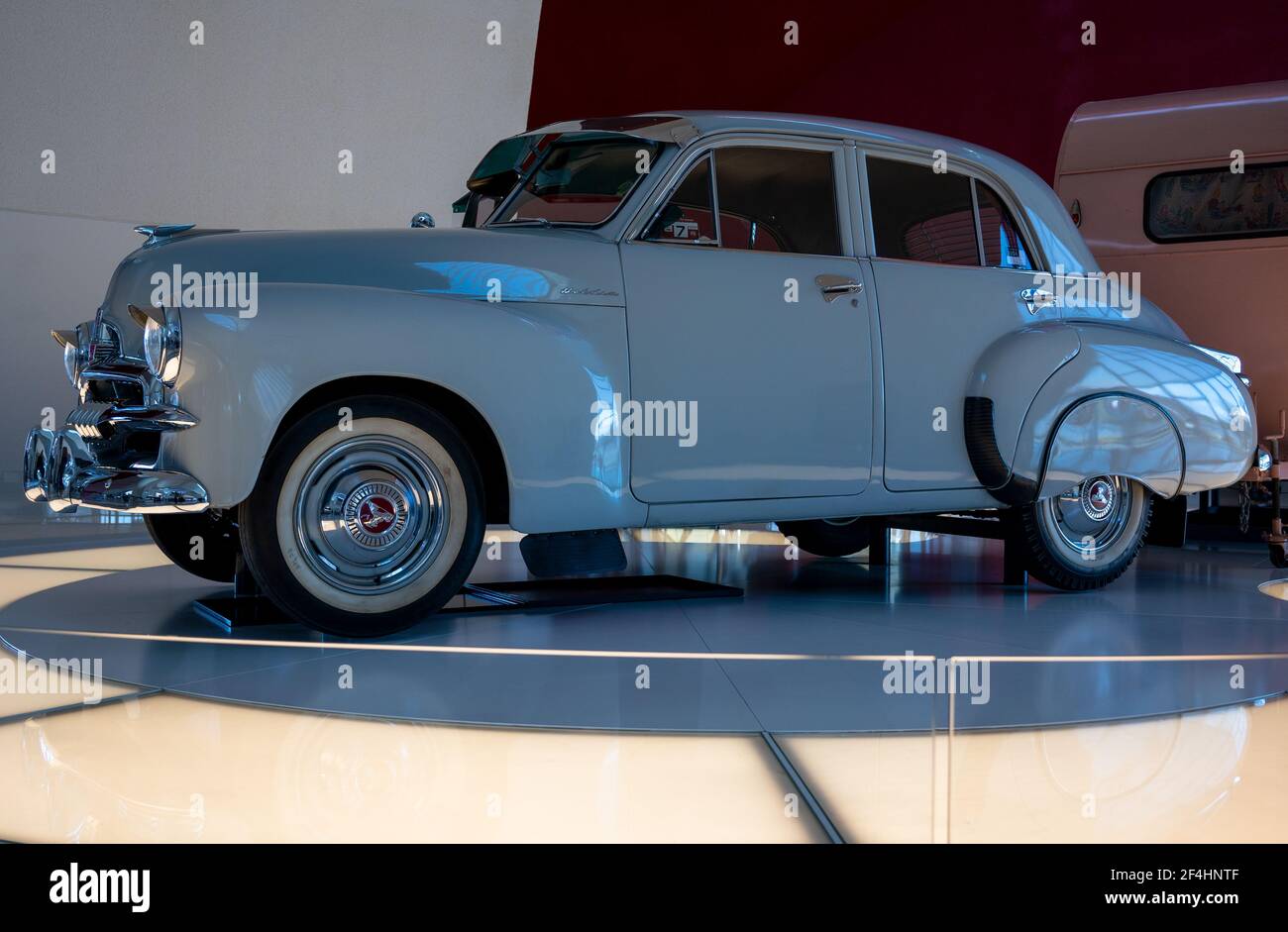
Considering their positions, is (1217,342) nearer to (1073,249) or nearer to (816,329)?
(1073,249)

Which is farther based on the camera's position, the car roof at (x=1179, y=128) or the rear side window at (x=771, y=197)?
the car roof at (x=1179, y=128)

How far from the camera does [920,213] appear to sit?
477 cm

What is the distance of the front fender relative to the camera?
3.39 m

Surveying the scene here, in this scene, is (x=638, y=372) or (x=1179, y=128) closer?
(x=638, y=372)

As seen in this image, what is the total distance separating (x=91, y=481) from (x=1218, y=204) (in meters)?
5.72

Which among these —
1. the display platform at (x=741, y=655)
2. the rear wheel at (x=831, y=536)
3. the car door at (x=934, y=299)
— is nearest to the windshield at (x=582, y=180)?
the car door at (x=934, y=299)

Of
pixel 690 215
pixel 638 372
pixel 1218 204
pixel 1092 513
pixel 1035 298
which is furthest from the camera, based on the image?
pixel 1218 204

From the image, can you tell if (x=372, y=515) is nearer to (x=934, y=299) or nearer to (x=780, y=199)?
(x=780, y=199)

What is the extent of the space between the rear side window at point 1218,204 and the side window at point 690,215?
3.41 m

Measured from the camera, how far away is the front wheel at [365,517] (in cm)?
350

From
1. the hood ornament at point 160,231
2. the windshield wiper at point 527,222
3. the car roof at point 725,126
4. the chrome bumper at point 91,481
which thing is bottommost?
the chrome bumper at point 91,481

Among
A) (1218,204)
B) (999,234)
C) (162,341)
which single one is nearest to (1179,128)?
(1218,204)

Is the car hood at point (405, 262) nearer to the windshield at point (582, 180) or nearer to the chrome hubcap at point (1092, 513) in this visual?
the windshield at point (582, 180)

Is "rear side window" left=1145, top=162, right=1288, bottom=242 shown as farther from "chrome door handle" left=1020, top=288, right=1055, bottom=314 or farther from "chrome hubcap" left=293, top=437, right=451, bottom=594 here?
"chrome hubcap" left=293, top=437, right=451, bottom=594
